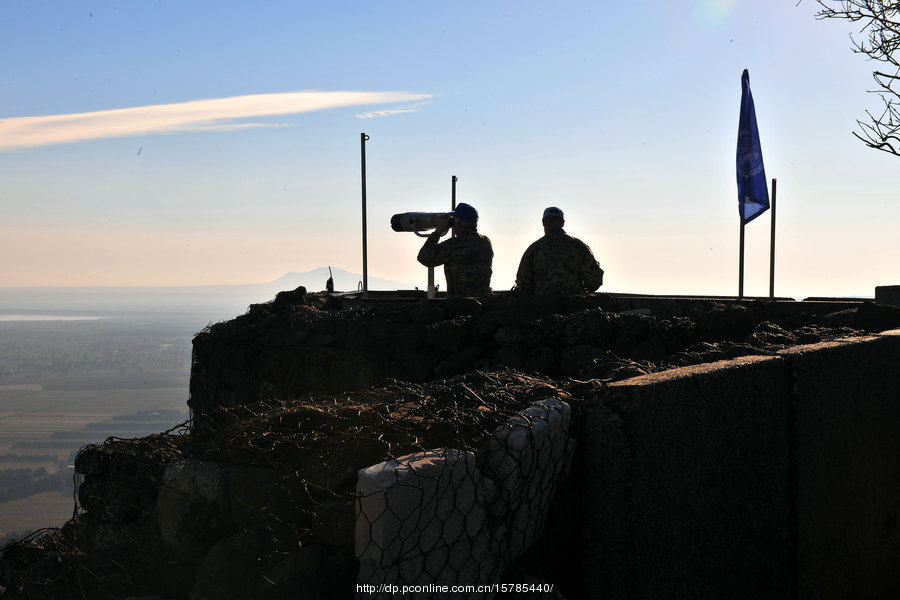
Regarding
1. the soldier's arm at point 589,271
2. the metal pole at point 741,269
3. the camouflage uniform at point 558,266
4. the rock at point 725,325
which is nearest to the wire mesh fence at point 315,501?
the rock at point 725,325

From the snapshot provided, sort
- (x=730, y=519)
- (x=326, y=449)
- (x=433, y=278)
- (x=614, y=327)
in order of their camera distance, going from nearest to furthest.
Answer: (x=326, y=449) → (x=730, y=519) → (x=614, y=327) → (x=433, y=278)

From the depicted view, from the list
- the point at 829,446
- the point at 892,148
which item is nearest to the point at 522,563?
the point at 829,446

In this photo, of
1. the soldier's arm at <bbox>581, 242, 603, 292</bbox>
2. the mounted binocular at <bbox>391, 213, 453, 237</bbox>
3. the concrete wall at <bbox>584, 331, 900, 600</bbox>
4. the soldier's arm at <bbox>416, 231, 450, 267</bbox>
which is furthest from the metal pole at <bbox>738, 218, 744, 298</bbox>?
the concrete wall at <bbox>584, 331, 900, 600</bbox>

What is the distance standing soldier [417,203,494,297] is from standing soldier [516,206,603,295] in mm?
752

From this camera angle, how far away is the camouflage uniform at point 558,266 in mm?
8727

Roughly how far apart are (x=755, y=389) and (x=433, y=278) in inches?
504

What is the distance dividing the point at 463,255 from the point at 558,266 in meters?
1.19

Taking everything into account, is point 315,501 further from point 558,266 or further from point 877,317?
point 558,266

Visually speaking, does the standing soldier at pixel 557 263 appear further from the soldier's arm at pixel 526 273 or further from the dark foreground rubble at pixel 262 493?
the dark foreground rubble at pixel 262 493

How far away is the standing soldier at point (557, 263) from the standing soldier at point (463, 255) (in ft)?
2.47

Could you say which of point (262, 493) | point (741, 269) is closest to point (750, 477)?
point (262, 493)

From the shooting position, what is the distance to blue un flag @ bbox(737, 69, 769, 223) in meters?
13.1

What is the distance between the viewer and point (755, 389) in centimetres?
393

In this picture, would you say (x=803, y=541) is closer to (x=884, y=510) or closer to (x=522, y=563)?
(x=884, y=510)
